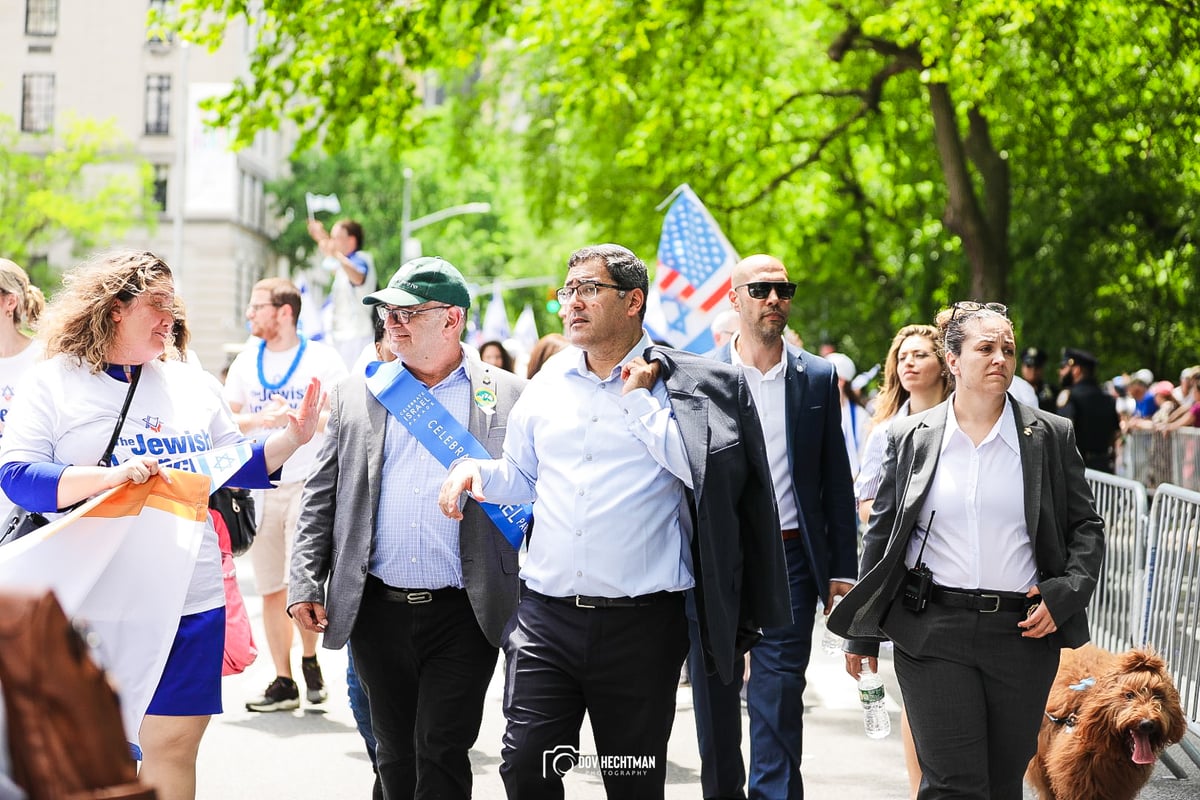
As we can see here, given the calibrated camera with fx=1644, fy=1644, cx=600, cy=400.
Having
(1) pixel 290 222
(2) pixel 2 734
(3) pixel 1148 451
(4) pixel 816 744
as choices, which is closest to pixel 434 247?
(1) pixel 290 222

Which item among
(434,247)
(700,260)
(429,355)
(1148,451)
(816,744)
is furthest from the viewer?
(434,247)

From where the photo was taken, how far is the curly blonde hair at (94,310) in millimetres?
5043

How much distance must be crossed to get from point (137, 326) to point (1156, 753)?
12.3 feet

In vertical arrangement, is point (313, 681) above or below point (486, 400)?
below

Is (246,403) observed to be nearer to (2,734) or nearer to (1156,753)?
(1156,753)

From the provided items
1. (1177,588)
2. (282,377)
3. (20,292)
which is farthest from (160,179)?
Result: (1177,588)

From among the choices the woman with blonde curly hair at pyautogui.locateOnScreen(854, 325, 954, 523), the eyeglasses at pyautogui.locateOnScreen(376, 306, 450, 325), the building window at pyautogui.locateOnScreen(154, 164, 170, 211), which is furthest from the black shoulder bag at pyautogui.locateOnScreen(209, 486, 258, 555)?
the building window at pyautogui.locateOnScreen(154, 164, 170, 211)

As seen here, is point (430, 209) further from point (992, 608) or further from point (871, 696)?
point (992, 608)

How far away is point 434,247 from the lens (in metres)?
61.8

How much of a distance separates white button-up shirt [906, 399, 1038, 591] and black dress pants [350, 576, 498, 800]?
149 centimetres

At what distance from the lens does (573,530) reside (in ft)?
15.8

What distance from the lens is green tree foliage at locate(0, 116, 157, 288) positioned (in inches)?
1727

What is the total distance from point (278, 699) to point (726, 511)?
4.68 m

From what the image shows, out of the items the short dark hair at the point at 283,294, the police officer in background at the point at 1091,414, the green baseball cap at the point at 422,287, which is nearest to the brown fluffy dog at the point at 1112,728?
the green baseball cap at the point at 422,287
